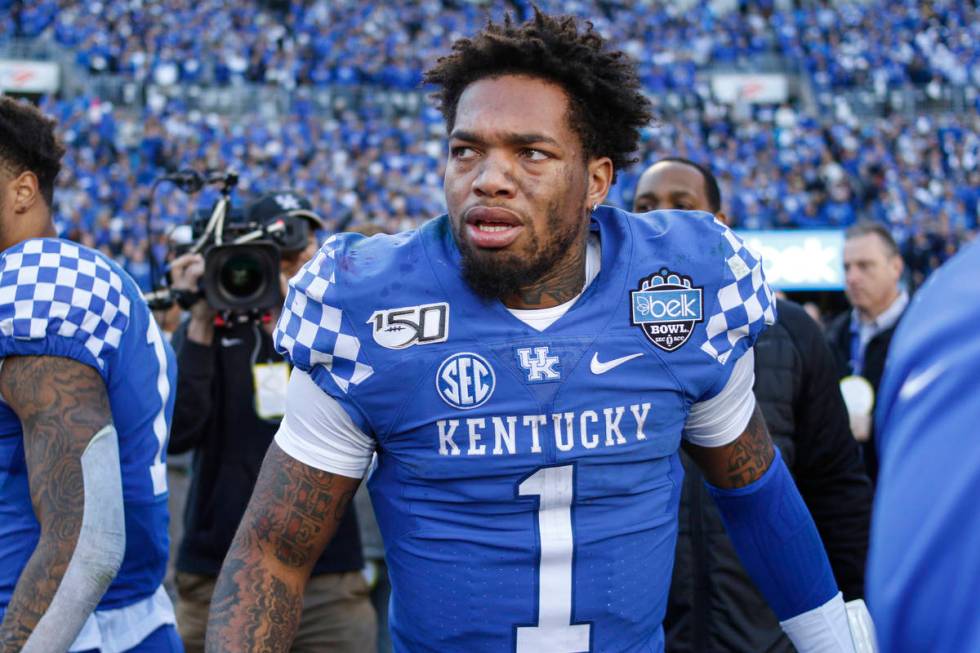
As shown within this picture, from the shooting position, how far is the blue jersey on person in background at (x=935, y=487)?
0.67m

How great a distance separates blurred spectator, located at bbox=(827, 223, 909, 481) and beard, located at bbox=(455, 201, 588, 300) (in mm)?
2971

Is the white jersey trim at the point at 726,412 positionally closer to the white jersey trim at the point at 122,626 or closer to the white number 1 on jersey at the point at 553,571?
the white number 1 on jersey at the point at 553,571

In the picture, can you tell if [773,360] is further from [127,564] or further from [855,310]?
[855,310]

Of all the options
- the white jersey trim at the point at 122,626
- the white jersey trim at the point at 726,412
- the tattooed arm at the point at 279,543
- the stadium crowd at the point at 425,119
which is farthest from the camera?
the stadium crowd at the point at 425,119

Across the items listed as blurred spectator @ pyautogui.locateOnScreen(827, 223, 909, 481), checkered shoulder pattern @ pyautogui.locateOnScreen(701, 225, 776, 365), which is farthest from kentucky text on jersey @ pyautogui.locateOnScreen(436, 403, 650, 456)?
blurred spectator @ pyautogui.locateOnScreen(827, 223, 909, 481)

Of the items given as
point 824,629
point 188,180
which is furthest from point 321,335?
point 188,180

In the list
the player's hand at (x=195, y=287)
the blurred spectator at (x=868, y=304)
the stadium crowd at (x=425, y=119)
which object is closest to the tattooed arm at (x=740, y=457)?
the player's hand at (x=195, y=287)

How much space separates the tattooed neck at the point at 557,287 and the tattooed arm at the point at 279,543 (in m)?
0.45

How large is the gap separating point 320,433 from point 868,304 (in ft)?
12.3

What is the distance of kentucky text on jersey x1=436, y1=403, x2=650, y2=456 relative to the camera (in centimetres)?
190

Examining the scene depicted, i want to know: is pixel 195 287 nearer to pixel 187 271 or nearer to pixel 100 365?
pixel 187 271

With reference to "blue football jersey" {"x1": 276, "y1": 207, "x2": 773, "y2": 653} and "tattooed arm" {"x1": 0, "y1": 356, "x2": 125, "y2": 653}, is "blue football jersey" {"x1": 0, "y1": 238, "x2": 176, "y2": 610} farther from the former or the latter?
"blue football jersey" {"x1": 276, "y1": 207, "x2": 773, "y2": 653}

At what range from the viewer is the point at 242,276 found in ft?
11.3

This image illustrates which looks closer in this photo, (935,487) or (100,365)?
(935,487)
